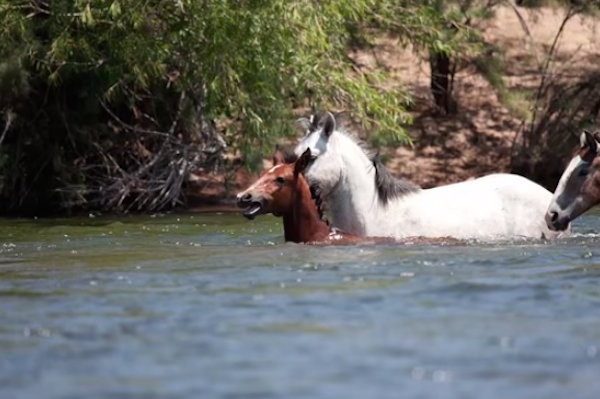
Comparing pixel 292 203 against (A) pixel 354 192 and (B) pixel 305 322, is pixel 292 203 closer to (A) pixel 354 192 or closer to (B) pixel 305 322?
(A) pixel 354 192

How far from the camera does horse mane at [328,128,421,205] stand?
13.6 metres

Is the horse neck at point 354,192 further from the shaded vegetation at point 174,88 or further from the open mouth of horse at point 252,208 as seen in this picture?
the shaded vegetation at point 174,88

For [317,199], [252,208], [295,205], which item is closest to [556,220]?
[317,199]

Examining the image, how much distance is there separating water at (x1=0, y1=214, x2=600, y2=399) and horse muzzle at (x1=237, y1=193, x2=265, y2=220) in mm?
392

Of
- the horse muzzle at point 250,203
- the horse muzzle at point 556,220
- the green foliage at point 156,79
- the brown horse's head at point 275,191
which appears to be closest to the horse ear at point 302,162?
the brown horse's head at point 275,191

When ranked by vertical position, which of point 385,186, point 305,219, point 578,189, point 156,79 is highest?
point 156,79

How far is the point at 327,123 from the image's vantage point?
13.4 m

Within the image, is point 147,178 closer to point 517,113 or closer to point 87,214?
point 87,214

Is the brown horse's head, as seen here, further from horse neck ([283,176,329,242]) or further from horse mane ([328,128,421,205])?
horse mane ([328,128,421,205])

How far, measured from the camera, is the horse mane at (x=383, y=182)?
13.6m

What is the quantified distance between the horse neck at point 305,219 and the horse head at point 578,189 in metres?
2.01

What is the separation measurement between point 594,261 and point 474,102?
1293cm

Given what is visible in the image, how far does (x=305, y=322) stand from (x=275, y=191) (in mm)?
4006

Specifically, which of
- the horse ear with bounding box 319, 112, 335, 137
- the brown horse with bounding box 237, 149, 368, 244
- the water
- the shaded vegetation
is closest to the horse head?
the water
